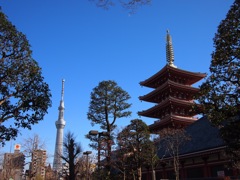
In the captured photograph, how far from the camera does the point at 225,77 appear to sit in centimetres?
1216

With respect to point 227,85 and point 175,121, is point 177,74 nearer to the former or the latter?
point 175,121

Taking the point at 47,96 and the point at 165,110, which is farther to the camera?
the point at 165,110

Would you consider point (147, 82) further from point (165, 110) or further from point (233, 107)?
point (233, 107)

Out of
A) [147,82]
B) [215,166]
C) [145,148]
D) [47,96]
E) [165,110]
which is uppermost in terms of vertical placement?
[147,82]

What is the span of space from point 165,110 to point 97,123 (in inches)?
646

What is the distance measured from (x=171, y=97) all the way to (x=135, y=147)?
1565cm

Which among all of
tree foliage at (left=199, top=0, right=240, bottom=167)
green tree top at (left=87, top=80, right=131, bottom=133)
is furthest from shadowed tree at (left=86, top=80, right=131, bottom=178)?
tree foliage at (left=199, top=0, right=240, bottom=167)

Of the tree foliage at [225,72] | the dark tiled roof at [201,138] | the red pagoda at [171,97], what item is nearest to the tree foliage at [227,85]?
the tree foliage at [225,72]

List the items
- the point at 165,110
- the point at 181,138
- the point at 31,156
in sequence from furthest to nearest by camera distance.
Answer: the point at 165,110 → the point at 31,156 → the point at 181,138

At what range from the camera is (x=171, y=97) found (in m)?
39.7

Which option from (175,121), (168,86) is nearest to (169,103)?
(168,86)

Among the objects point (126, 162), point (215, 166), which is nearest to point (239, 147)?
point (215, 166)

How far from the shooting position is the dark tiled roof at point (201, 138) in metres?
23.8

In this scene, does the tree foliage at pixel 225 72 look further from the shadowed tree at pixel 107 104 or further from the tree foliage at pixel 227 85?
the shadowed tree at pixel 107 104
